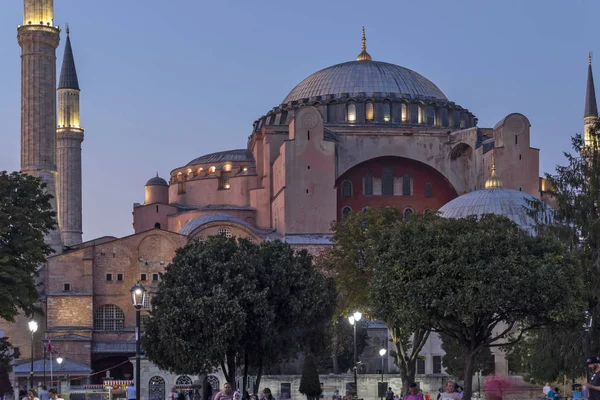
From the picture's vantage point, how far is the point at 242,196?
65.6 meters

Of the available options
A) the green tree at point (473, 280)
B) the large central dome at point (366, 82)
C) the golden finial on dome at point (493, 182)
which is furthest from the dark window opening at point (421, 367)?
the green tree at point (473, 280)

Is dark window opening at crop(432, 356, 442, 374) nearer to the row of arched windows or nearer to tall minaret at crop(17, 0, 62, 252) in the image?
the row of arched windows

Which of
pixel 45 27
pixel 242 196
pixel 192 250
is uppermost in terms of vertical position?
pixel 45 27

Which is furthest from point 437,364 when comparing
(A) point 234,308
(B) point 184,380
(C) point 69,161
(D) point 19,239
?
(C) point 69,161

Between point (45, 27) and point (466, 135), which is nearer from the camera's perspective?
point (45, 27)

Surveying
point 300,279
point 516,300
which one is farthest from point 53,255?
point 516,300

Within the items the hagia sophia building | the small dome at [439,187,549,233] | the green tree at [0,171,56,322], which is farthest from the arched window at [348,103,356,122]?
the green tree at [0,171,56,322]

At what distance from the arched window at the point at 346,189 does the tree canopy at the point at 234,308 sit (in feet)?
99.4

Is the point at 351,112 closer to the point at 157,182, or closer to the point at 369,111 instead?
the point at 369,111

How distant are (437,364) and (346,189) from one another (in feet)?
48.8

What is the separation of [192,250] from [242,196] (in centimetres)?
3412

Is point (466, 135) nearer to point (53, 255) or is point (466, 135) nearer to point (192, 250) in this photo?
point (53, 255)

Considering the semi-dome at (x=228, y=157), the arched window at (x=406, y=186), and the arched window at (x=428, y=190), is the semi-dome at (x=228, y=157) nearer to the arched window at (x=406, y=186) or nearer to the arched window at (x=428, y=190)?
the arched window at (x=406, y=186)

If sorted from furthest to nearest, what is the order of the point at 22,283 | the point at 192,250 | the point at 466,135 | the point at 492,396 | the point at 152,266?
the point at 466,135 → the point at 152,266 → the point at 192,250 → the point at 22,283 → the point at 492,396
